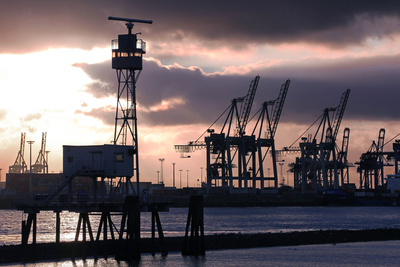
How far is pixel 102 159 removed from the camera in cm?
5516

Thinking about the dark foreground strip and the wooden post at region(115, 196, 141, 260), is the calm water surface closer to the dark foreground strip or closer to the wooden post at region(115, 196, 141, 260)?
the dark foreground strip

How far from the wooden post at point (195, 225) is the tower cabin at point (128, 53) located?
21106mm

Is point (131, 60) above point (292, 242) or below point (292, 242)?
above

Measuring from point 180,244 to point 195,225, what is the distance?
358 inches

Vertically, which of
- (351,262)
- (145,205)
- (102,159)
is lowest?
(351,262)

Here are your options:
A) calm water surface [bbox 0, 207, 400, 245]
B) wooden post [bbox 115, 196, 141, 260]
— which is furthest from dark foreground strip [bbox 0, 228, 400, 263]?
calm water surface [bbox 0, 207, 400, 245]

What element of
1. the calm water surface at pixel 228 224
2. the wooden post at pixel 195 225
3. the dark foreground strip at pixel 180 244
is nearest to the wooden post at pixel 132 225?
the dark foreground strip at pixel 180 244

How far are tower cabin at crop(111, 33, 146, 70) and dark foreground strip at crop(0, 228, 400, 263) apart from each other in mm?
18117

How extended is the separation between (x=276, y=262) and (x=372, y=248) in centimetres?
1475

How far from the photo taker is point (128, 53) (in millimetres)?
69562

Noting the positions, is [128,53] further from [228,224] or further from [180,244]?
[228,224]

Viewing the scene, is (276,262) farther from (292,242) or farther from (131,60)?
(131,60)

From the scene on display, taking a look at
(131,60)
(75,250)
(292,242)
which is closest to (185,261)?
(75,250)

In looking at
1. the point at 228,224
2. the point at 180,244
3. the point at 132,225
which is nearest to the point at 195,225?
the point at 132,225
